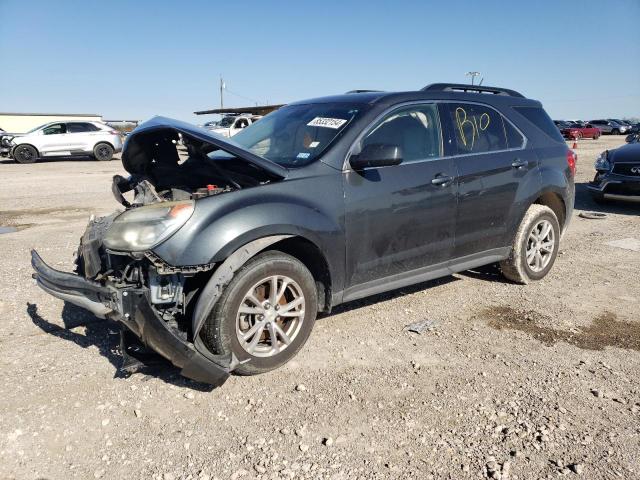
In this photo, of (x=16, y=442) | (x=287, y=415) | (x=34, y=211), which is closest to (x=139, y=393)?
(x=16, y=442)

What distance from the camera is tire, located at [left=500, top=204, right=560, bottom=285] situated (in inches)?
189

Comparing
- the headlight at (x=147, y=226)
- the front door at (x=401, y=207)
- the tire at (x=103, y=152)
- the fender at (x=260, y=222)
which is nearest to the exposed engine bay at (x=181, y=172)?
the fender at (x=260, y=222)

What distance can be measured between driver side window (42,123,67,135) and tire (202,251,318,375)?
65.3 feet

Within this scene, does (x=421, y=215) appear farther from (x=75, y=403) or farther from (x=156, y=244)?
(x=75, y=403)

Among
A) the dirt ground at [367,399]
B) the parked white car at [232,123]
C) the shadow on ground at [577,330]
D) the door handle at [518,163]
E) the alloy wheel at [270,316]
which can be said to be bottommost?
the dirt ground at [367,399]

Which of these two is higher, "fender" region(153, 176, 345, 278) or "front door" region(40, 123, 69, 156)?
"front door" region(40, 123, 69, 156)

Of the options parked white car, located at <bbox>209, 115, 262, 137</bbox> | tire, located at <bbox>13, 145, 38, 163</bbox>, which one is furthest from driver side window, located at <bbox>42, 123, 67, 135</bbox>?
parked white car, located at <bbox>209, 115, 262, 137</bbox>

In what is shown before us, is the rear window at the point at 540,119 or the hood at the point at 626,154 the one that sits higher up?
the rear window at the point at 540,119

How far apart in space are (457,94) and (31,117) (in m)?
48.6

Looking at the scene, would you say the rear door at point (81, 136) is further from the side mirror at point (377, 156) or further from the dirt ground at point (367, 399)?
the side mirror at point (377, 156)

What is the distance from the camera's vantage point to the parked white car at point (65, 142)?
1938cm

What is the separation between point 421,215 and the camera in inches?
152

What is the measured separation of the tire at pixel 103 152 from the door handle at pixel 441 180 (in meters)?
19.3

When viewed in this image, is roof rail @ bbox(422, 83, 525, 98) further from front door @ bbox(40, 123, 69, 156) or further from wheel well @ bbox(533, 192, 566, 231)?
front door @ bbox(40, 123, 69, 156)
